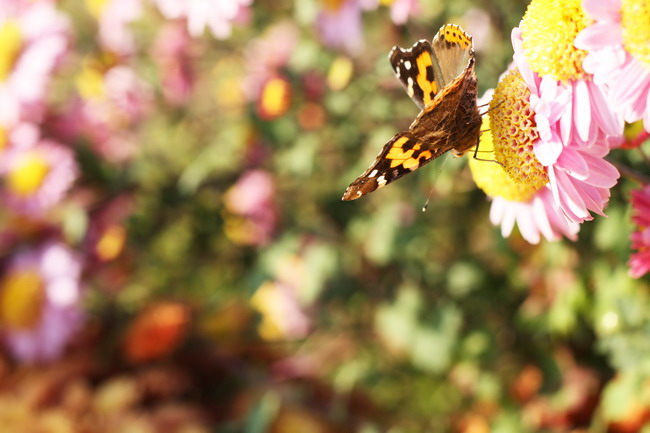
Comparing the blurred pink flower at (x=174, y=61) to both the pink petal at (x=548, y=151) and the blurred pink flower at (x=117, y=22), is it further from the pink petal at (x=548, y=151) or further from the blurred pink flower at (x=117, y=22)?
the pink petal at (x=548, y=151)

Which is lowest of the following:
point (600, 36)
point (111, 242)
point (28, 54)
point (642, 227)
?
point (642, 227)

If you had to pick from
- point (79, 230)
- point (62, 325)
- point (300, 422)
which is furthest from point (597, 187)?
point (62, 325)

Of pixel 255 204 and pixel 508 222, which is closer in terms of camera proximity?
pixel 508 222

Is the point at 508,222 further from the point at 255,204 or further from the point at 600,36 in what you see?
the point at 255,204

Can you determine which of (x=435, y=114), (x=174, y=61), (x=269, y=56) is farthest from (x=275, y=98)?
(x=435, y=114)

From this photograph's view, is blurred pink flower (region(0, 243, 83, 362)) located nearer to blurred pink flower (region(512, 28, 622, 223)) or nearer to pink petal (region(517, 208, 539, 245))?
pink petal (region(517, 208, 539, 245))

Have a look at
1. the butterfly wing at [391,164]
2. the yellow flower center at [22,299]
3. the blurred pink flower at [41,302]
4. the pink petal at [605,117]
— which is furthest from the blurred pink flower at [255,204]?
the pink petal at [605,117]

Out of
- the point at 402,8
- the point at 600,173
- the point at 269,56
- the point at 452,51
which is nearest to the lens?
the point at 600,173
